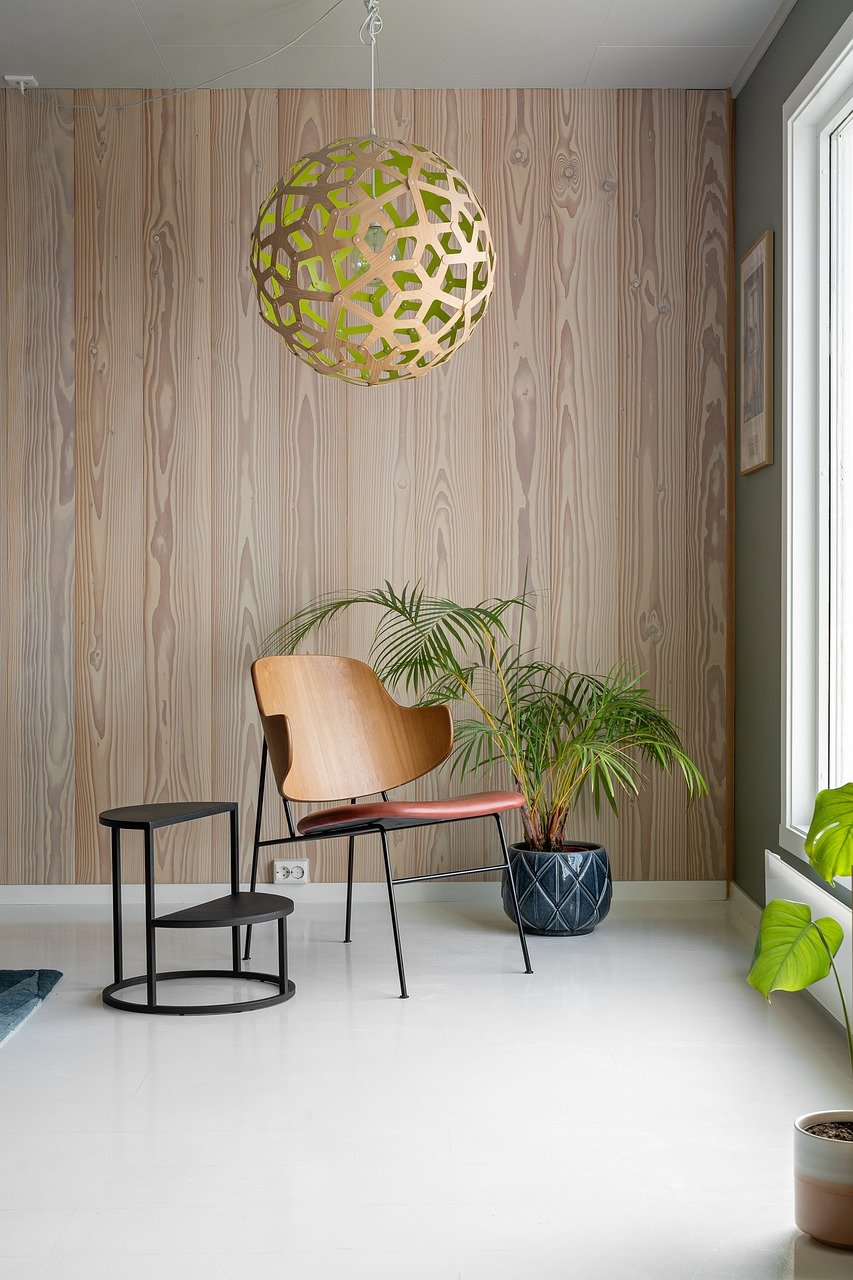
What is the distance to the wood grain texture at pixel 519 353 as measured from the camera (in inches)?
150

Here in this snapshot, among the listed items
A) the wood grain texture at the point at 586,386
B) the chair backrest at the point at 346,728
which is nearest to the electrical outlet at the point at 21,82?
the wood grain texture at the point at 586,386

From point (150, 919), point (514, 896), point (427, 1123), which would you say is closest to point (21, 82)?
point (150, 919)

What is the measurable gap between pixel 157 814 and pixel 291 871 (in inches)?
41.5

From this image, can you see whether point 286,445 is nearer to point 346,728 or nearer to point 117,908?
point 346,728

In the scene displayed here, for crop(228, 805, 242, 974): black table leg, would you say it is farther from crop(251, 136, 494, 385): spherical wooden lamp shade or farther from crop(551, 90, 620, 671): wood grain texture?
crop(551, 90, 620, 671): wood grain texture

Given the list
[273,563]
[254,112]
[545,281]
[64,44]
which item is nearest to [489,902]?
[273,563]

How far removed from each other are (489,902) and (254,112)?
2.71 meters

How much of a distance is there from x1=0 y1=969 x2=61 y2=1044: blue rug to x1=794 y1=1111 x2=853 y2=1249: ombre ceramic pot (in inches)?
66.1

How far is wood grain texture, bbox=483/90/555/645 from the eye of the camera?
3820mm

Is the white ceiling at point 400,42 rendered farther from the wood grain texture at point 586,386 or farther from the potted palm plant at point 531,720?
the potted palm plant at point 531,720

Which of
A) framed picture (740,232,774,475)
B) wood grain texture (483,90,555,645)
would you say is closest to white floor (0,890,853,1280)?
wood grain texture (483,90,555,645)

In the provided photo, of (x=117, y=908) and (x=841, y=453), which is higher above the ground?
(x=841, y=453)

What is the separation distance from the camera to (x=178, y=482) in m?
3.83

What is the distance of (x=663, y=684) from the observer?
3824 mm
